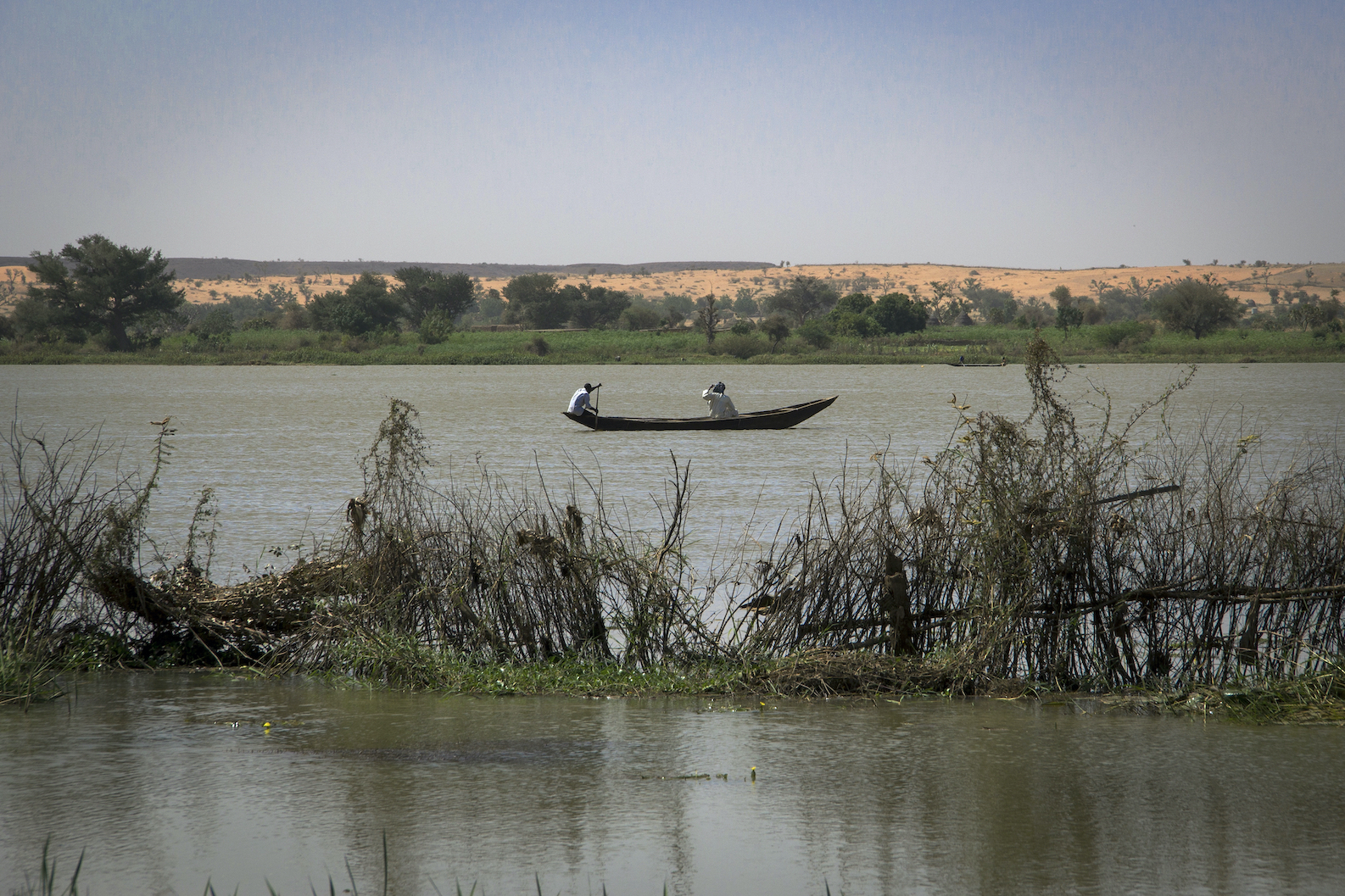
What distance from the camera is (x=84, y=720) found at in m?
6.52

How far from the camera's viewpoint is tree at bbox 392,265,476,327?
3890 inches

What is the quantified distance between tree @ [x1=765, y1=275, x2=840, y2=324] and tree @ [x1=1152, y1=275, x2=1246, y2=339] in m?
32.5

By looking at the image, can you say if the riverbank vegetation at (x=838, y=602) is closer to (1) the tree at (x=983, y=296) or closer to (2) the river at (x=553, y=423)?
(2) the river at (x=553, y=423)

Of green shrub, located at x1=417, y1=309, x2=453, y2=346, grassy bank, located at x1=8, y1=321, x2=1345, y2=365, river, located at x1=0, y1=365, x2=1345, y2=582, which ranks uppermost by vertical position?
green shrub, located at x1=417, y1=309, x2=453, y2=346

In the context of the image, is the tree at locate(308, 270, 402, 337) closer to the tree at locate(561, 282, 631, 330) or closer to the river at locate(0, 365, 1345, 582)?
the river at locate(0, 365, 1345, 582)

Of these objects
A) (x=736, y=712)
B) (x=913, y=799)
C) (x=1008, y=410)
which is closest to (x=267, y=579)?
(x=736, y=712)

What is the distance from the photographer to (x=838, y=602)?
7.38m

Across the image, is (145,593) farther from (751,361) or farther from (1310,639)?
(751,361)

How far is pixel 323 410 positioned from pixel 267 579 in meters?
33.3

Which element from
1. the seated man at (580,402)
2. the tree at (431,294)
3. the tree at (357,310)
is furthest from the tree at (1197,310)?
the seated man at (580,402)

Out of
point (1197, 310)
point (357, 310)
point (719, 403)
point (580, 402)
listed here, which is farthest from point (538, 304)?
point (719, 403)

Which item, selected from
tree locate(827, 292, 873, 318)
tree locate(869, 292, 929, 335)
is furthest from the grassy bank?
tree locate(827, 292, 873, 318)

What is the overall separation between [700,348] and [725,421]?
1985 inches

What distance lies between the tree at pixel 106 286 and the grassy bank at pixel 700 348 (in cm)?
213
